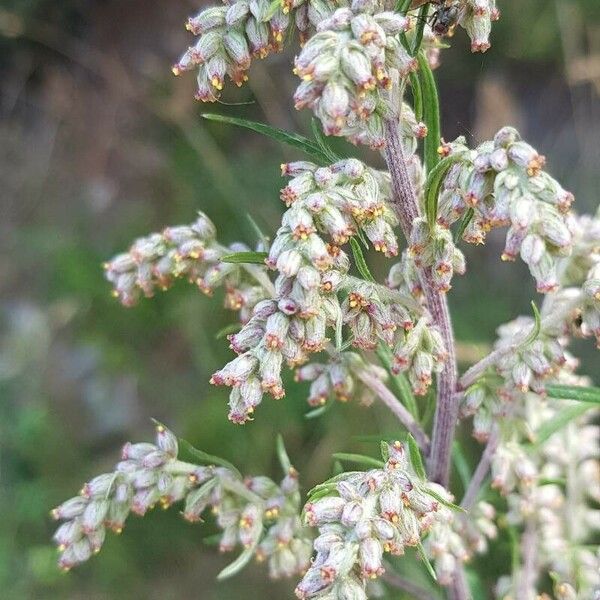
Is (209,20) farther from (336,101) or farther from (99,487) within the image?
(99,487)

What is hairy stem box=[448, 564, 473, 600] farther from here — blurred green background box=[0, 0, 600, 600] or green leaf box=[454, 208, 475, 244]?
blurred green background box=[0, 0, 600, 600]

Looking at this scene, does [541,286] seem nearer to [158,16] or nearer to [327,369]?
[327,369]

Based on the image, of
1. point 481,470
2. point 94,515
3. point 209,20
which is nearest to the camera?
point 209,20

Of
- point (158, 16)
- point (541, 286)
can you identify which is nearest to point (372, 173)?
point (541, 286)

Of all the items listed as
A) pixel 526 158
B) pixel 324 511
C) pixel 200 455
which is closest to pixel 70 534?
pixel 200 455

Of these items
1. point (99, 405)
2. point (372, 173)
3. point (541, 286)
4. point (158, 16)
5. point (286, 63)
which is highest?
point (158, 16)

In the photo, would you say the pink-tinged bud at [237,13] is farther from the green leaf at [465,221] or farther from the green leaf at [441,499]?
the green leaf at [441,499]
